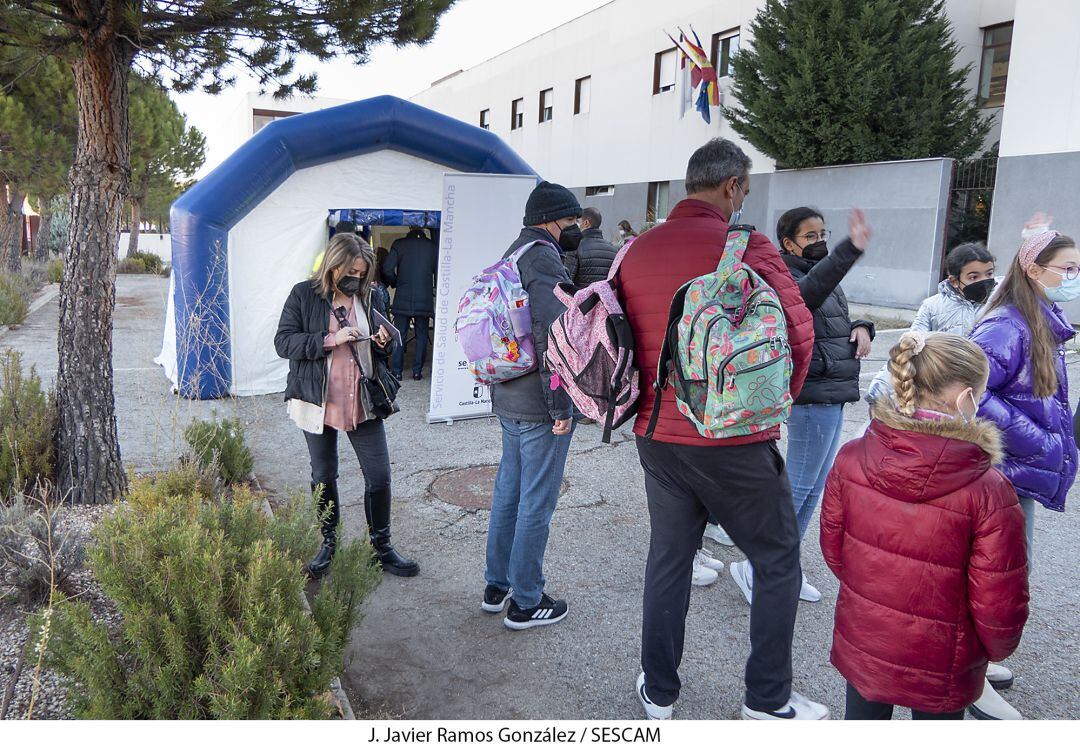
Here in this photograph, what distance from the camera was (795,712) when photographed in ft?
8.87

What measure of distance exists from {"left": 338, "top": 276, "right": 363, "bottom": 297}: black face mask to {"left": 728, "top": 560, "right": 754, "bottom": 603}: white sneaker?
232cm

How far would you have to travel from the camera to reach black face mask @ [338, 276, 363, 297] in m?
3.78

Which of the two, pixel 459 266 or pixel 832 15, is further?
pixel 832 15

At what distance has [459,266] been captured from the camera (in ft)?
22.6

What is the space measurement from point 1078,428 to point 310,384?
3.32 metres

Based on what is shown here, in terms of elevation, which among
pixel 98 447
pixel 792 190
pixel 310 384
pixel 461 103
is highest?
pixel 461 103

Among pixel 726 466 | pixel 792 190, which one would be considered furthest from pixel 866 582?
pixel 792 190

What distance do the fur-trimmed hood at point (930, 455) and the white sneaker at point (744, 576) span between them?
69.9 inches

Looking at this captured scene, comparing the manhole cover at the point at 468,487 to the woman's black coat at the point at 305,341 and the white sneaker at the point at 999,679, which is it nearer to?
the woman's black coat at the point at 305,341

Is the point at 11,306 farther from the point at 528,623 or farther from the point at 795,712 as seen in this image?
the point at 795,712

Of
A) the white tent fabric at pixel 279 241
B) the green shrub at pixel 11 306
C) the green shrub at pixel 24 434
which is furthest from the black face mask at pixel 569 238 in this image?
the green shrub at pixel 11 306

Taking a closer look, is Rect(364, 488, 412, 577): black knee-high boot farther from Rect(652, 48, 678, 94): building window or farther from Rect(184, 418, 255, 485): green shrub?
Rect(652, 48, 678, 94): building window

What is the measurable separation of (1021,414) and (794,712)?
137 cm
